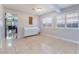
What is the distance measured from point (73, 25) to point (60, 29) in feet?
3.83

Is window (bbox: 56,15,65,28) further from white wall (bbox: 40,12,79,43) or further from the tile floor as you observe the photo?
the tile floor

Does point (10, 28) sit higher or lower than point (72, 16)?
lower

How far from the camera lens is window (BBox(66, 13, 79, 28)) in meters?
5.21

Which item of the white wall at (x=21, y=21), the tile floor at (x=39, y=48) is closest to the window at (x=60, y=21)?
the tile floor at (x=39, y=48)

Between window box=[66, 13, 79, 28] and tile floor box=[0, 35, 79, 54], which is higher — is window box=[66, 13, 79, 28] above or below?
above

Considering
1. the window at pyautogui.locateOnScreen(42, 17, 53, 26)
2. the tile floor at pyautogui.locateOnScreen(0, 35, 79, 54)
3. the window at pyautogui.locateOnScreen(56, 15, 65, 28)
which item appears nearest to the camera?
the tile floor at pyautogui.locateOnScreen(0, 35, 79, 54)

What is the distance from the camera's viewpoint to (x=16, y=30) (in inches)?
271

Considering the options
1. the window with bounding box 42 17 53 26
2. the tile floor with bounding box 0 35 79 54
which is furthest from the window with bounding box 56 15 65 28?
the tile floor with bounding box 0 35 79 54

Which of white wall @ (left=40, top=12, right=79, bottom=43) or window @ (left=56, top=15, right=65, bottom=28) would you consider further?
window @ (left=56, top=15, right=65, bottom=28)

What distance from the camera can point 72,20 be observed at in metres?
5.50

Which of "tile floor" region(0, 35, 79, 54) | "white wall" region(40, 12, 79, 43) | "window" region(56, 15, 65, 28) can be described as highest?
"window" region(56, 15, 65, 28)

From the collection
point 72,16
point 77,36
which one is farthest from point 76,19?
point 77,36

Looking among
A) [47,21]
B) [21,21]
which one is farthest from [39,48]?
[47,21]
